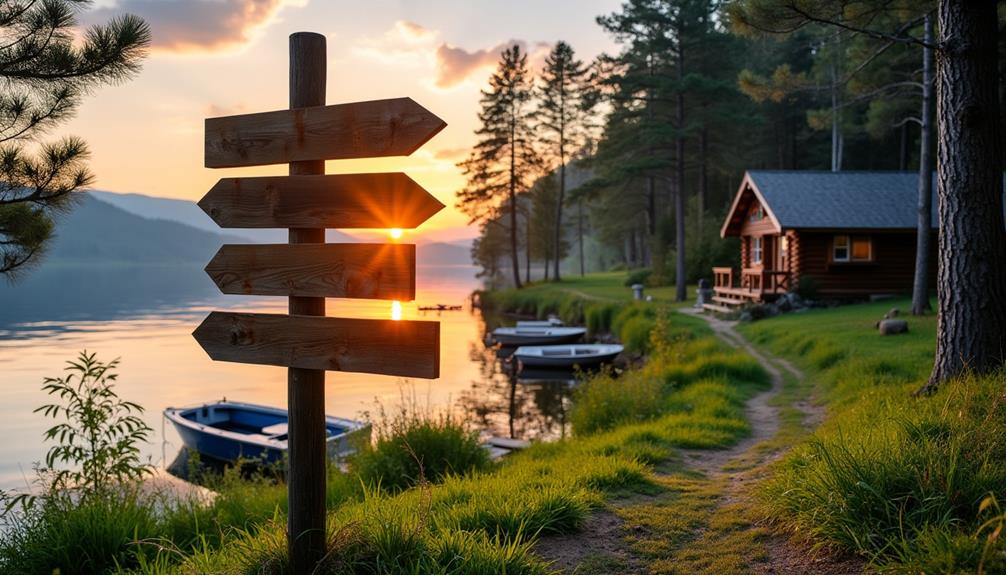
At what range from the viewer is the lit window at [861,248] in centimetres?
2533

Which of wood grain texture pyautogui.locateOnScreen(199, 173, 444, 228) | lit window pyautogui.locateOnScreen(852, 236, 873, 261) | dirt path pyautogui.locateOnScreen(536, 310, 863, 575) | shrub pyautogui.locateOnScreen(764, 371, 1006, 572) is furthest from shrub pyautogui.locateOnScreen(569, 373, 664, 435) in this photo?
lit window pyautogui.locateOnScreen(852, 236, 873, 261)

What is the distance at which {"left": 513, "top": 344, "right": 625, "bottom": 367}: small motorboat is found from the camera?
2383cm

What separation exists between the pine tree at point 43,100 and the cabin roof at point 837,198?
71.6 ft

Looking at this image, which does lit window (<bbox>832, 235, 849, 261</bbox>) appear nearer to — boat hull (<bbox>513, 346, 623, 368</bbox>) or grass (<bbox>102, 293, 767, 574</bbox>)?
boat hull (<bbox>513, 346, 623, 368</bbox>)

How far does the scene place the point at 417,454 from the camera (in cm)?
866

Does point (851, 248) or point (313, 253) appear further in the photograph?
point (851, 248)

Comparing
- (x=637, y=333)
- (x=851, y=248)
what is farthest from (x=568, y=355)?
(x=851, y=248)

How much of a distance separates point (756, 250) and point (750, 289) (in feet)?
11.8

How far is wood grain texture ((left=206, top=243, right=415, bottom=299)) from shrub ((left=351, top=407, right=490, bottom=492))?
4612 mm

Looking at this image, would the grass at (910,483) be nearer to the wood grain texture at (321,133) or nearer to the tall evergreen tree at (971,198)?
the tall evergreen tree at (971,198)

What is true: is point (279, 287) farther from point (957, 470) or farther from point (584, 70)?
point (584, 70)

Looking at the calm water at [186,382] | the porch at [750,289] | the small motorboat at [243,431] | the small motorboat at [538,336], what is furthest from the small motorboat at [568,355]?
the small motorboat at [243,431]

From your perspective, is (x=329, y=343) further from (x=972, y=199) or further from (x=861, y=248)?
(x=861, y=248)

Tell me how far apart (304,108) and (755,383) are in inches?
455
